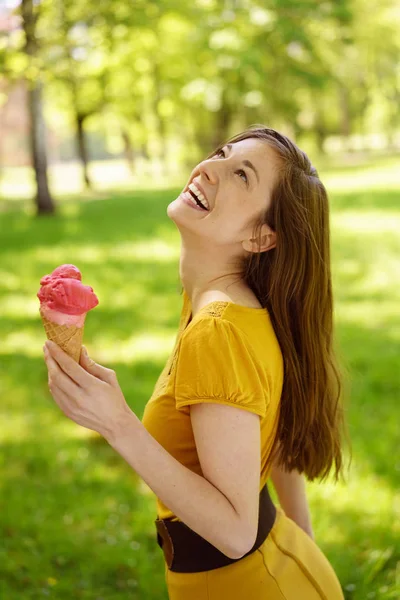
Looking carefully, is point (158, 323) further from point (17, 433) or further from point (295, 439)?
point (295, 439)

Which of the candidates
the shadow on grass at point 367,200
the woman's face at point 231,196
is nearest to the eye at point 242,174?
the woman's face at point 231,196

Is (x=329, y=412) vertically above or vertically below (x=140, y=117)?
below

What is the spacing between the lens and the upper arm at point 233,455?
1.61m

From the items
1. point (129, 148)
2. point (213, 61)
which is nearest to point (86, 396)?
point (213, 61)

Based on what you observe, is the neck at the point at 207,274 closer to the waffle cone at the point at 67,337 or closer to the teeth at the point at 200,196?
the teeth at the point at 200,196

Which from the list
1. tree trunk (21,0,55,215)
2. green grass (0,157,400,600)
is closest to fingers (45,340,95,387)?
green grass (0,157,400,600)

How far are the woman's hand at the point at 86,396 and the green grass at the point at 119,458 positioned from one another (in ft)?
4.43

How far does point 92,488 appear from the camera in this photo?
4.60 m

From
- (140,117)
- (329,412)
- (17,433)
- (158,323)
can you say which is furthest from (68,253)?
(140,117)

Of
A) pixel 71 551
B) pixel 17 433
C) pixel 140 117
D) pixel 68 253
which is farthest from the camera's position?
pixel 140 117

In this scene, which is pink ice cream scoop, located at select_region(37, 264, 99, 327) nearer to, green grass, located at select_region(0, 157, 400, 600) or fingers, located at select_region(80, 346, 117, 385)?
fingers, located at select_region(80, 346, 117, 385)

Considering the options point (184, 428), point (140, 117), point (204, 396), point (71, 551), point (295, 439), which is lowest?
point (71, 551)

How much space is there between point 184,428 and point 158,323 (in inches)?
252

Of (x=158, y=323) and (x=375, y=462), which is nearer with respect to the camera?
(x=375, y=462)
